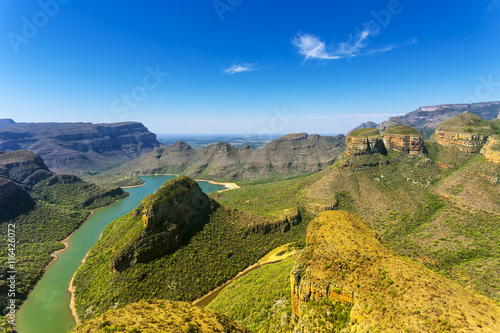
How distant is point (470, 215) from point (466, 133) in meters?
50.9

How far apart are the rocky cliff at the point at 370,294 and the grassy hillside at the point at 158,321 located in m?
9.47

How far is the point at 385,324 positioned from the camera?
52.7 ft

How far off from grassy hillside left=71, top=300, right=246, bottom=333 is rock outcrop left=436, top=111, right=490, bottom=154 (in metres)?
116

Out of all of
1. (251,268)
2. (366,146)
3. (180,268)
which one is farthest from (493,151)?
(180,268)

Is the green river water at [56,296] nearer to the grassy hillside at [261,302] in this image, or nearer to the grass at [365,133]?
the grassy hillside at [261,302]

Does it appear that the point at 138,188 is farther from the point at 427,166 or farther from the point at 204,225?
the point at 427,166

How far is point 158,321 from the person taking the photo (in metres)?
17.5

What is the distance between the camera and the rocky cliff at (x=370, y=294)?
15.5 metres

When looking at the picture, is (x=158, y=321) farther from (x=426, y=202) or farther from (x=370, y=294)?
(x=426, y=202)

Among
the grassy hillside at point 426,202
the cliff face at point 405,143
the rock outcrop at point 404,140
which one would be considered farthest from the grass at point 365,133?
the grassy hillside at point 426,202

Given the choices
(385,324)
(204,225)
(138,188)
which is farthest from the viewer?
(138,188)

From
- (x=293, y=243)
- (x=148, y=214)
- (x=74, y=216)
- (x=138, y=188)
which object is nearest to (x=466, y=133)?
(x=293, y=243)

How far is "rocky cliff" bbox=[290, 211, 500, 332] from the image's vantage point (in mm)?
15477

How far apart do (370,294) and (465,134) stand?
10725 centimetres
